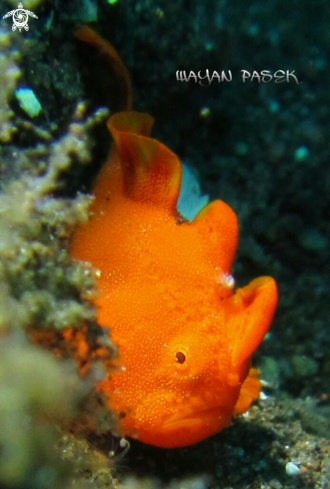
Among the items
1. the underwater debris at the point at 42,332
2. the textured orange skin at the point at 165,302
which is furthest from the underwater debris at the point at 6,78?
the textured orange skin at the point at 165,302

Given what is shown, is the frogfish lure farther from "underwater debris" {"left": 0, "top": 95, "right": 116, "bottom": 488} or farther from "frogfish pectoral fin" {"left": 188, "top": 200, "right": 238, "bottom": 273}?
"underwater debris" {"left": 0, "top": 95, "right": 116, "bottom": 488}

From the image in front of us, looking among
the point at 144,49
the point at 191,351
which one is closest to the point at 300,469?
the point at 191,351

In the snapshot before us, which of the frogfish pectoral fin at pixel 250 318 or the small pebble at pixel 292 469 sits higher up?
the frogfish pectoral fin at pixel 250 318

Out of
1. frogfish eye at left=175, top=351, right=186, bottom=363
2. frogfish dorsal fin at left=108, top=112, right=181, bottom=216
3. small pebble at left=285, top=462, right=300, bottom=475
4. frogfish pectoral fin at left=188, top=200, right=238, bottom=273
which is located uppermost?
frogfish dorsal fin at left=108, top=112, right=181, bottom=216

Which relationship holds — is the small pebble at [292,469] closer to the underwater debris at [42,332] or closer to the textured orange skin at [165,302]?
the textured orange skin at [165,302]

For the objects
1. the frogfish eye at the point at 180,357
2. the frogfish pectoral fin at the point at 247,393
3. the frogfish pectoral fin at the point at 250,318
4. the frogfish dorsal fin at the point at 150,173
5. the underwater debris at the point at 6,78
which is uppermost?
the underwater debris at the point at 6,78

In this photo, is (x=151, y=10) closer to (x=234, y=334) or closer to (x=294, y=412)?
(x=234, y=334)

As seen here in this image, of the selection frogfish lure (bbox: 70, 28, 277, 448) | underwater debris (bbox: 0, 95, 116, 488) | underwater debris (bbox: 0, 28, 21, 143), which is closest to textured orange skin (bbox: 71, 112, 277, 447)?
frogfish lure (bbox: 70, 28, 277, 448)

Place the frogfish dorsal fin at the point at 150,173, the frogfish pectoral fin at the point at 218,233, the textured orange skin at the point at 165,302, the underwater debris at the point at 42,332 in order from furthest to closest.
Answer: the frogfish dorsal fin at the point at 150,173, the frogfish pectoral fin at the point at 218,233, the textured orange skin at the point at 165,302, the underwater debris at the point at 42,332
